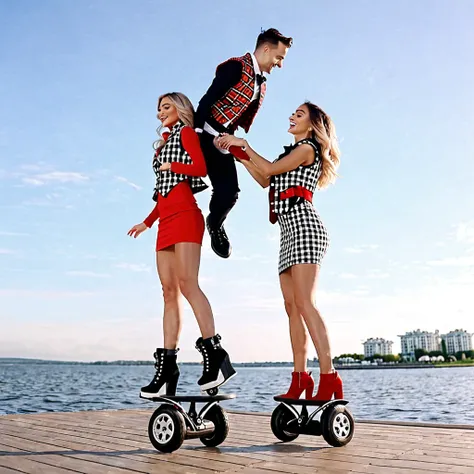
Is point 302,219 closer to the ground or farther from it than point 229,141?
closer to the ground

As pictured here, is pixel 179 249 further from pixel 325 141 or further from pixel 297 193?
pixel 325 141

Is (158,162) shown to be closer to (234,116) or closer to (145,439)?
(234,116)

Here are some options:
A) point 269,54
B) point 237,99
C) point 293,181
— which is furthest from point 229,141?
point 269,54

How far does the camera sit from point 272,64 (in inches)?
137

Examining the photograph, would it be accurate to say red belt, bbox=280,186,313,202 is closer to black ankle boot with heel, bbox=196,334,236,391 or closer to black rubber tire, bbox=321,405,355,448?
black ankle boot with heel, bbox=196,334,236,391

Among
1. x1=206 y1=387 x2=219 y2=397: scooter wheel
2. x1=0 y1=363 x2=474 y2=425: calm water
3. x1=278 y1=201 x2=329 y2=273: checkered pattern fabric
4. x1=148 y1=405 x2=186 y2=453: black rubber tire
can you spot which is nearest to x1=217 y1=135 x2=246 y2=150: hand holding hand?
x1=278 y1=201 x2=329 y2=273: checkered pattern fabric

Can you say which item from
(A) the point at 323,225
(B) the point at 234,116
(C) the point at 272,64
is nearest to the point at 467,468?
(A) the point at 323,225

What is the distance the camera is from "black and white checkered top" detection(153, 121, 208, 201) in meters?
3.26

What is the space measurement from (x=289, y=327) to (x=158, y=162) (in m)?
1.22

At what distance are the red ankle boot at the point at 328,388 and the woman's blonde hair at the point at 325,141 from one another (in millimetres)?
1122

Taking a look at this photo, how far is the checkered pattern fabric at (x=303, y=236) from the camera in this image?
3221 mm

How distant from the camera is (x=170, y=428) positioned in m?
2.99

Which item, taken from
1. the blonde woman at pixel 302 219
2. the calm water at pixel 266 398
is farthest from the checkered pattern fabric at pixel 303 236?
the calm water at pixel 266 398

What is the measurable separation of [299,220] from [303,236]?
0.33 ft
